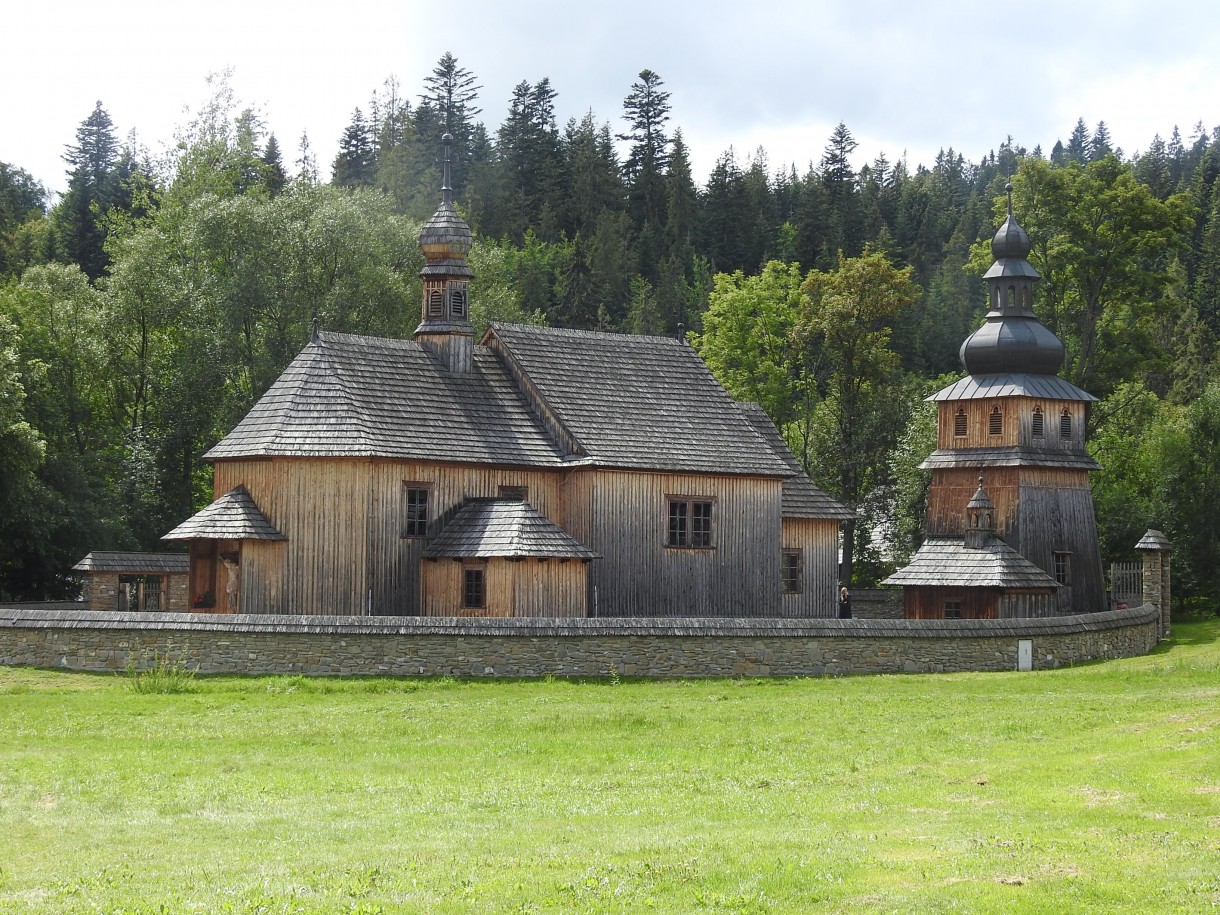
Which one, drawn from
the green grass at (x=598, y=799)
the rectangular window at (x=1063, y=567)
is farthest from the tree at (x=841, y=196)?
the green grass at (x=598, y=799)

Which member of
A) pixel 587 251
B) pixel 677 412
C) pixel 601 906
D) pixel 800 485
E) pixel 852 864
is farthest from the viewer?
pixel 587 251

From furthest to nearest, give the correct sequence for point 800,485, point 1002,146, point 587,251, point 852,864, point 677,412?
point 1002,146 → point 587,251 → point 800,485 → point 677,412 → point 852,864

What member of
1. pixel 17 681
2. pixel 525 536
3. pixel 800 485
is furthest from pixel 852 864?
pixel 800 485

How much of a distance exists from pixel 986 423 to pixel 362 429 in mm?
18973

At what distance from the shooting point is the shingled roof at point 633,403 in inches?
1539

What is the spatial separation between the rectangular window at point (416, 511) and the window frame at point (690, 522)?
6115mm

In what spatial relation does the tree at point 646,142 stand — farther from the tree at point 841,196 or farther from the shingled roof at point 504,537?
the shingled roof at point 504,537

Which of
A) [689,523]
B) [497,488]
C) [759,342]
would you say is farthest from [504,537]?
[759,342]

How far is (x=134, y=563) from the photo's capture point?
130ft

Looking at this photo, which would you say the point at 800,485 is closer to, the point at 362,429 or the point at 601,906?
the point at 362,429

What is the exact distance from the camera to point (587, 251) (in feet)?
308

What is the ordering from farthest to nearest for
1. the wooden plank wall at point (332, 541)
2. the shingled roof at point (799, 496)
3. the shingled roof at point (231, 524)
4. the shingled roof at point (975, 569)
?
the shingled roof at point (799, 496) → the shingled roof at point (975, 569) → the wooden plank wall at point (332, 541) → the shingled roof at point (231, 524)

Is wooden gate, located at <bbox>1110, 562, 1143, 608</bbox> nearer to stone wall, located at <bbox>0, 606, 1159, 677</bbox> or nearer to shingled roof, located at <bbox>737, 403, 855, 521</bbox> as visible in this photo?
shingled roof, located at <bbox>737, 403, 855, 521</bbox>

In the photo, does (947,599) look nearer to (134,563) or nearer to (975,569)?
(975,569)
